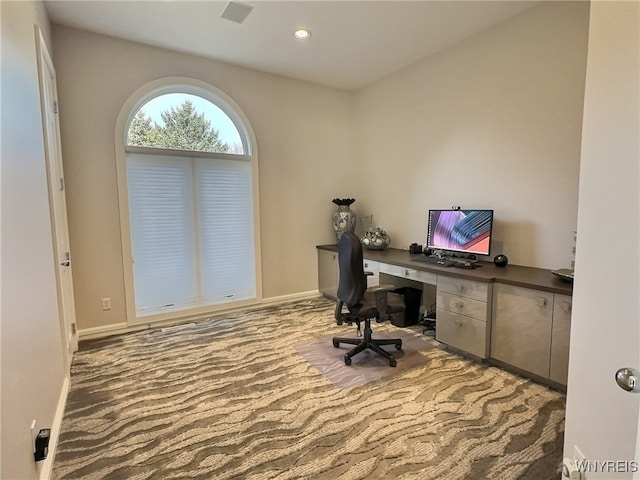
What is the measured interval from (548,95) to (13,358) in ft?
12.1

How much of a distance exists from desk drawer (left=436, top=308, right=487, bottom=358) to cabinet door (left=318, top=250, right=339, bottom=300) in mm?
1611

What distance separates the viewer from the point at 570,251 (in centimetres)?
259

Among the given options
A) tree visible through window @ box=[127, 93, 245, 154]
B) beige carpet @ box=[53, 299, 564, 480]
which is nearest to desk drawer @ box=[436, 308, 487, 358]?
beige carpet @ box=[53, 299, 564, 480]

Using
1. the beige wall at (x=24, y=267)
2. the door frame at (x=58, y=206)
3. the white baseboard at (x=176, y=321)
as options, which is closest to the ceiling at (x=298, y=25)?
the door frame at (x=58, y=206)

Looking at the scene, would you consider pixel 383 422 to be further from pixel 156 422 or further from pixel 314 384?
pixel 156 422

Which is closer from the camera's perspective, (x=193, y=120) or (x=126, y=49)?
(x=126, y=49)

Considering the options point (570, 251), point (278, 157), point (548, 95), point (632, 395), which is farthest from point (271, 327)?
point (548, 95)

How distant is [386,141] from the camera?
4.20 meters

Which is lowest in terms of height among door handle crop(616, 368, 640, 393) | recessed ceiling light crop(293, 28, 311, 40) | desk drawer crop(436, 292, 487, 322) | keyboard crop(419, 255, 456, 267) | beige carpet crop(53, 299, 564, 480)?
beige carpet crop(53, 299, 564, 480)

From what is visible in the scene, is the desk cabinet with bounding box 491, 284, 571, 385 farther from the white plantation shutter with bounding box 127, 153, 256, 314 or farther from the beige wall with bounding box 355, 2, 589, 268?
the white plantation shutter with bounding box 127, 153, 256, 314

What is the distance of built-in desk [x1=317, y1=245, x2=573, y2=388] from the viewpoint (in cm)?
216

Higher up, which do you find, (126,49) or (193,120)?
(126,49)

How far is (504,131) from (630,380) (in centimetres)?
280

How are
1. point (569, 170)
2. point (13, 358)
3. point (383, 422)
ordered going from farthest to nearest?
point (569, 170) → point (383, 422) → point (13, 358)
